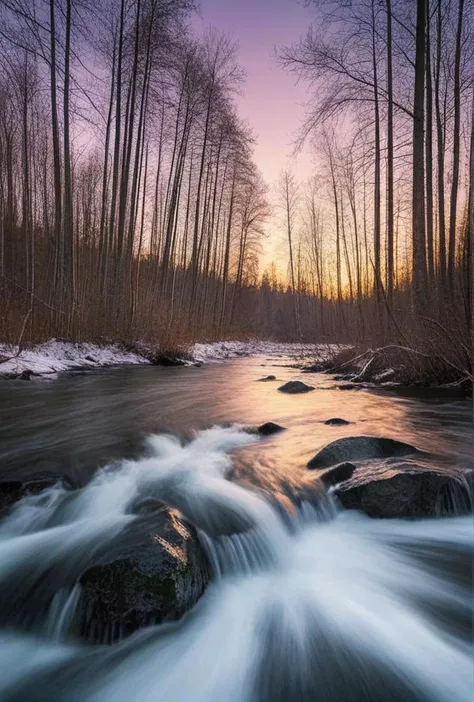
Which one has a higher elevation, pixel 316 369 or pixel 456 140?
pixel 456 140

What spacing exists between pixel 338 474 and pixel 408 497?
58cm

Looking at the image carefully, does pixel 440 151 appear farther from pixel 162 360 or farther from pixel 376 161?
pixel 162 360

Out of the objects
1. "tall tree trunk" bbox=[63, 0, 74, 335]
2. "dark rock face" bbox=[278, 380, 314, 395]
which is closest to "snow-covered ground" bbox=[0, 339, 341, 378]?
"tall tree trunk" bbox=[63, 0, 74, 335]

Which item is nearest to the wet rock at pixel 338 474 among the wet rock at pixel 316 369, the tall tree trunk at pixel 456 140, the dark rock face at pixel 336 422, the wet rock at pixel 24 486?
the wet rock at pixel 24 486

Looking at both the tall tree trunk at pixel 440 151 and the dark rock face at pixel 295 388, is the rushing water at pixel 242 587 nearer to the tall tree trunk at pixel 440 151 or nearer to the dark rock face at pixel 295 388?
the dark rock face at pixel 295 388

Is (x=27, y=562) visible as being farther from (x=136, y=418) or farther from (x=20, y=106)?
(x=20, y=106)

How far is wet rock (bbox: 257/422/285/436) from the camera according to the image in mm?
5285

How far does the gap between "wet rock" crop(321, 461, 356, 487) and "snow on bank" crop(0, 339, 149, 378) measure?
22.4 ft

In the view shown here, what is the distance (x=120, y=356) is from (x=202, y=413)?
643 cm

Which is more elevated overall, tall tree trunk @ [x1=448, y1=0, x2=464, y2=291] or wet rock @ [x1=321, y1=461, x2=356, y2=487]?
tall tree trunk @ [x1=448, y1=0, x2=464, y2=291]

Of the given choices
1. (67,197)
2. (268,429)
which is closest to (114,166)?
(67,197)

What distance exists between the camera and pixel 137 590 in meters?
1.85

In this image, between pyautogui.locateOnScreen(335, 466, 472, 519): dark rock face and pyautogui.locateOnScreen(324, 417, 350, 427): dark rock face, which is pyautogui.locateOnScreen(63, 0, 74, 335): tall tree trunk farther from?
pyautogui.locateOnScreen(335, 466, 472, 519): dark rock face

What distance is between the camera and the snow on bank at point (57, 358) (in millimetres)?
8406
